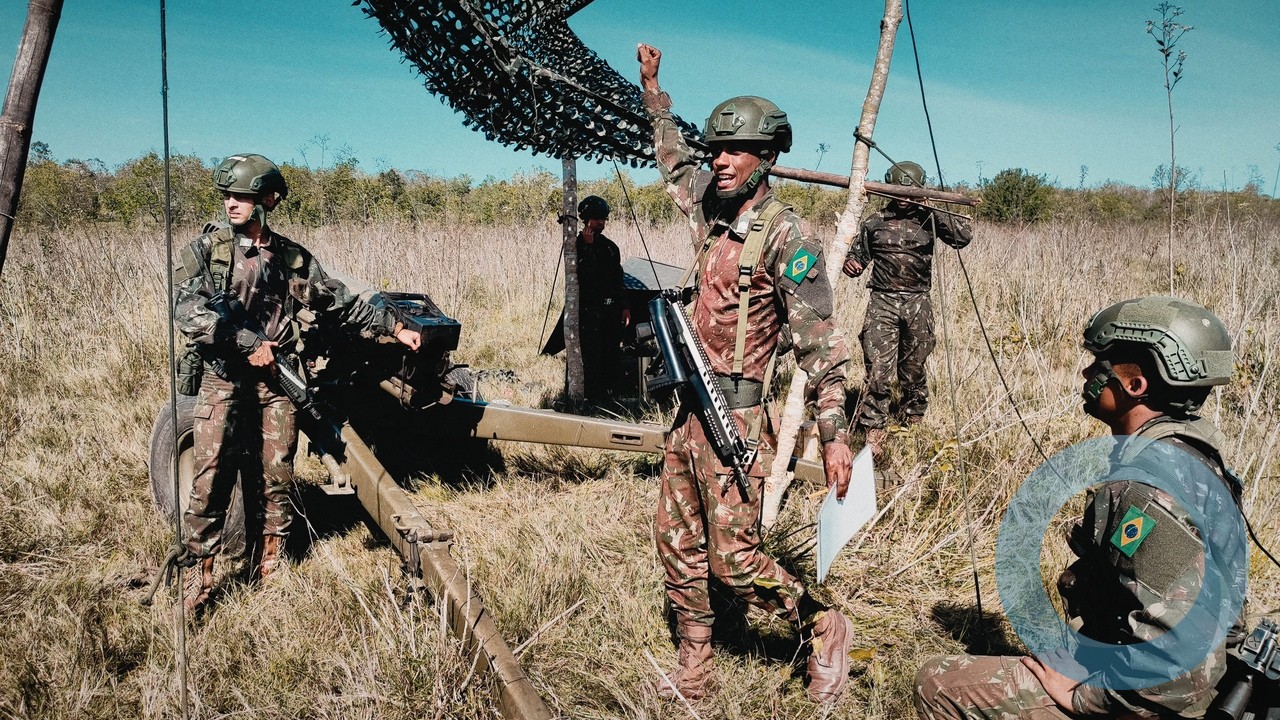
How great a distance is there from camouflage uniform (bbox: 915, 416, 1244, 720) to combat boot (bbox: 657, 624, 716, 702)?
98 centimetres

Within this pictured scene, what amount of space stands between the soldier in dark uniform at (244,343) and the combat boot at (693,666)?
6.86 ft

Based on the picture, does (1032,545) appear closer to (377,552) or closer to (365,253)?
(377,552)

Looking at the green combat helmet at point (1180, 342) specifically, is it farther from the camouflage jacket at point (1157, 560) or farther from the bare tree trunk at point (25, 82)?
the bare tree trunk at point (25, 82)

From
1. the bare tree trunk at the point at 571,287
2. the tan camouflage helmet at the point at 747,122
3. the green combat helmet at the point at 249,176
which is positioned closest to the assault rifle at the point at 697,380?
the tan camouflage helmet at the point at 747,122

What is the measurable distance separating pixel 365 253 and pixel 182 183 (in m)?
2.24

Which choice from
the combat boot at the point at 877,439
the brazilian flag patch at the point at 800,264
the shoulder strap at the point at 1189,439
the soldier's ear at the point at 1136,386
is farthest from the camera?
the combat boot at the point at 877,439

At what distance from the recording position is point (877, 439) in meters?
5.58

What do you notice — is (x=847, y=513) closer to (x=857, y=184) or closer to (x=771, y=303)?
(x=771, y=303)

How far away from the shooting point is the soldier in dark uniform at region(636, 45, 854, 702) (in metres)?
2.61

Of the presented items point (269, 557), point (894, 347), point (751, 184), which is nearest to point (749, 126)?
point (751, 184)

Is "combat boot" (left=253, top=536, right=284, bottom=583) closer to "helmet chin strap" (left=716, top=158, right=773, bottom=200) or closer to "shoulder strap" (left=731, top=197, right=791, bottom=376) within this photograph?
"shoulder strap" (left=731, top=197, right=791, bottom=376)

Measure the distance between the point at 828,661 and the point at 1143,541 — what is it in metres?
1.54

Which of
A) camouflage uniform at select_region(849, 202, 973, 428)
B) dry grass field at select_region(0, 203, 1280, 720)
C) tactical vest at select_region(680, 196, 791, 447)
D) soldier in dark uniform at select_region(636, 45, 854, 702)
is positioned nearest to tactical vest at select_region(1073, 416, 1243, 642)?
dry grass field at select_region(0, 203, 1280, 720)

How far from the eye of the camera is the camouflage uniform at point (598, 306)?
6.82 meters
